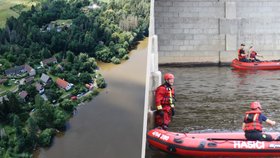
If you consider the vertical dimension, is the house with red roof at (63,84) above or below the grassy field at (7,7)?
below

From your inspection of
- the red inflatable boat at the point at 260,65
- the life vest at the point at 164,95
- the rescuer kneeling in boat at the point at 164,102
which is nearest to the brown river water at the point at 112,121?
the red inflatable boat at the point at 260,65

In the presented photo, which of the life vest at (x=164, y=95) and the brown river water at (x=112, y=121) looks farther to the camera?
the brown river water at (x=112, y=121)

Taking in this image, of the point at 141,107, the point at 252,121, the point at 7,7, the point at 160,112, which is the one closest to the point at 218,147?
the point at 252,121

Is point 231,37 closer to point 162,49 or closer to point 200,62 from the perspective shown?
point 200,62

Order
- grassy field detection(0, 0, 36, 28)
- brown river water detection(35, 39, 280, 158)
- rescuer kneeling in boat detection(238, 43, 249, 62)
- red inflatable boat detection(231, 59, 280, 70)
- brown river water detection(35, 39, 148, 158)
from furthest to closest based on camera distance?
grassy field detection(0, 0, 36, 28), brown river water detection(35, 39, 148, 158), rescuer kneeling in boat detection(238, 43, 249, 62), red inflatable boat detection(231, 59, 280, 70), brown river water detection(35, 39, 280, 158)

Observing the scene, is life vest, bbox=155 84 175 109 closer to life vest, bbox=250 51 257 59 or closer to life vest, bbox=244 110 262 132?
life vest, bbox=244 110 262 132

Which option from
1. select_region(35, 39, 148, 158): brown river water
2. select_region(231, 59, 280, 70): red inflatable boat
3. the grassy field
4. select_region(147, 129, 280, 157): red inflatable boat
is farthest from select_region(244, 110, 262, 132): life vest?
the grassy field

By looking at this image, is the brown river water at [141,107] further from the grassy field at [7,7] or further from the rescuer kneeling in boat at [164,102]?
the grassy field at [7,7]
